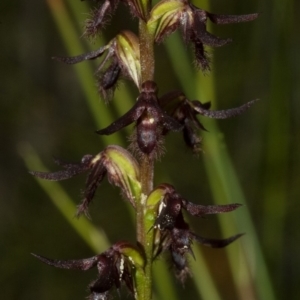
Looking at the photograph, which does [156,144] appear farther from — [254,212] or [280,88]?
[254,212]

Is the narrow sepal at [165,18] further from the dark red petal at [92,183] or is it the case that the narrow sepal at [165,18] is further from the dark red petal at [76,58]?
the dark red petal at [92,183]

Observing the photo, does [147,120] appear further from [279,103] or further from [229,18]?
[279,103]

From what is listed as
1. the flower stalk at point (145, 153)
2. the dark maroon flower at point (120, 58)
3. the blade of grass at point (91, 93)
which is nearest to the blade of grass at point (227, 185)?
the blade of grass at point (91, 93)

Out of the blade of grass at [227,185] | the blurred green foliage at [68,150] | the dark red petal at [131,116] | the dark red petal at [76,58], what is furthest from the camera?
the blurred green foliage at [68,150]

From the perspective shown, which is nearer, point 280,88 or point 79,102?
point 280,88

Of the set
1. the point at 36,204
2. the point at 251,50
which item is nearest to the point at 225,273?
the point at 36,204

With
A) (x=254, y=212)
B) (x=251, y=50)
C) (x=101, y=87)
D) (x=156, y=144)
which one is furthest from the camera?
(x=254, y=212)

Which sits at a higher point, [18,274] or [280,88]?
[280,88]

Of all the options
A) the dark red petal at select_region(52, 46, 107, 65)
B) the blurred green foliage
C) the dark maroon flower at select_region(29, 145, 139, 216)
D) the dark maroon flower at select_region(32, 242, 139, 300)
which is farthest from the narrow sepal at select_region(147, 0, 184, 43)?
the blurred green foliage

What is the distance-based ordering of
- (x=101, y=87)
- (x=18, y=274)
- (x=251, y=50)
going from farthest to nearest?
(x=18, y=274), (x=251, y=50), (x=101, y=87)

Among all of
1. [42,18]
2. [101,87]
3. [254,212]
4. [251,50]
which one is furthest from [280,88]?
[42,18]

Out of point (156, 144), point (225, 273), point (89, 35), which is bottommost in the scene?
point (225, 273)
